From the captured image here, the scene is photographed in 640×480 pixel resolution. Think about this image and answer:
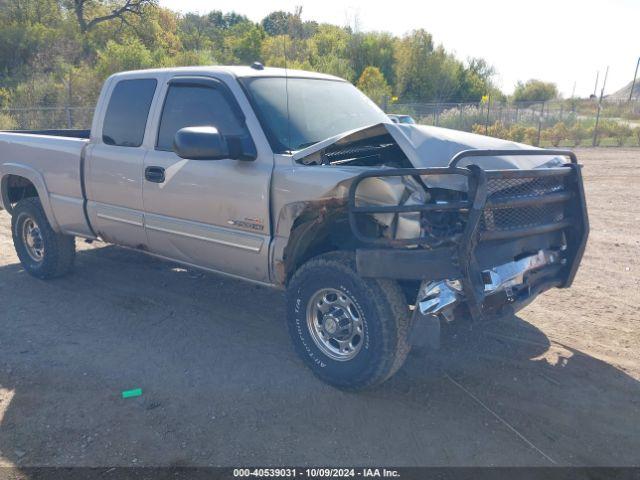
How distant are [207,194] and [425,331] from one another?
2.00 m

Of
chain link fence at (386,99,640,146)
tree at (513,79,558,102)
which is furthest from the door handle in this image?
tree at (513,79,558,102)

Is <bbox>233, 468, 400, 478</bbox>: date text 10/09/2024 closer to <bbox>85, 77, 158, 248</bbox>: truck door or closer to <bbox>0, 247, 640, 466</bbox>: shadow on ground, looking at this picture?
<bbox>0, 247, 640, 466</bbox>: shadow on ground

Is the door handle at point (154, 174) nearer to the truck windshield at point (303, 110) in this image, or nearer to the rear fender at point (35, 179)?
the truck windshield at point (303, 110)

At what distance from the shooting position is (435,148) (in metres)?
3.84

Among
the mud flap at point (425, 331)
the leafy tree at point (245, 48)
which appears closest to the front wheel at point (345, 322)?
the mud flap at point (425, 331)

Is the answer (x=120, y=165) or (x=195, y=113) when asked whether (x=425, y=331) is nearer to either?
(x=195, y=113)

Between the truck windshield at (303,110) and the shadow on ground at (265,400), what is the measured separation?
1.64 m

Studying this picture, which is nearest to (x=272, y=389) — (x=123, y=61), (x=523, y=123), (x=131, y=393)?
(x=131, y=393)

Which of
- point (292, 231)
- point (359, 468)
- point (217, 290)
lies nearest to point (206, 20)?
point (217, 290)

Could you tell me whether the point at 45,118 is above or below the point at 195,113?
below

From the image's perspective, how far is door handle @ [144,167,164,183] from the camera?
16.1 ft

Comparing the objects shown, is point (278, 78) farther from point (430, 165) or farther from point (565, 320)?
point (565, 320)

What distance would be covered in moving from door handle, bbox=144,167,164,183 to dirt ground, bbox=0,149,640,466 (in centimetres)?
125

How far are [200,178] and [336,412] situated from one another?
2.05m
